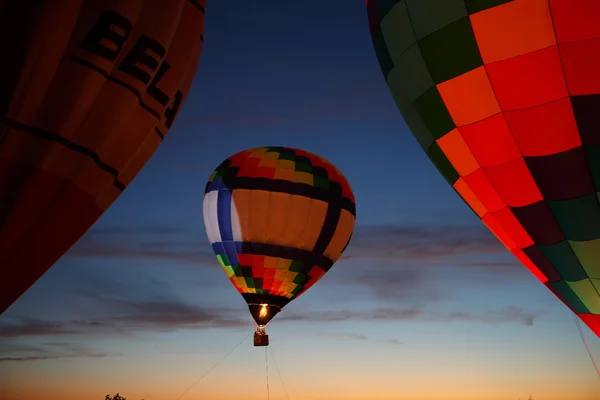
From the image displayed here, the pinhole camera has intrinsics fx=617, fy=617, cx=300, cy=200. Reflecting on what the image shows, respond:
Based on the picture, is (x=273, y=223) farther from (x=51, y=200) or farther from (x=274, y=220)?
(x=51, y=200)

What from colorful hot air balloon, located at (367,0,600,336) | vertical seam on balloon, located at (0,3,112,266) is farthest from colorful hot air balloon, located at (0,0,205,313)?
colorful hot air balloon, located at (367,0,600,336)

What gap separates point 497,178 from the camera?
24.8 ft

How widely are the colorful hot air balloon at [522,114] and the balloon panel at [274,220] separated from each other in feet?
18.9

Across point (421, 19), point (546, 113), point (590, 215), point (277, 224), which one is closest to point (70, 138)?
point (421, 19)

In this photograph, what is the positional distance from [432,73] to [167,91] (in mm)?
3373

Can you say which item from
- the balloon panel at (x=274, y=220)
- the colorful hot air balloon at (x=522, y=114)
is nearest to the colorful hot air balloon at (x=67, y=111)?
the colorful hot air balloon at (x=522, y=114)

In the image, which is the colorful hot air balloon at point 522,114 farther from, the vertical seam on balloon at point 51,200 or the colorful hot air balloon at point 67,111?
the vertical seam on balloon at point 51,200

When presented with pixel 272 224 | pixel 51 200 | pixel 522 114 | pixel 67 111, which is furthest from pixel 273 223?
pixel 67 111

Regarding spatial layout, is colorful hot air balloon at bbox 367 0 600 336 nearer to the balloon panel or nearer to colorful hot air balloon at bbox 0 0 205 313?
colorful hot air balloon at bbox 0 0 205 313

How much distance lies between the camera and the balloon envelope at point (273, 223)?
13.5 meters

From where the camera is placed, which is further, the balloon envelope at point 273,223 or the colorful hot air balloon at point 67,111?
the balloon envelope at point 273,223

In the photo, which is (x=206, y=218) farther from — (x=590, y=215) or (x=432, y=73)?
(x=590, y=215)

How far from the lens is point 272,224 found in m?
13.5

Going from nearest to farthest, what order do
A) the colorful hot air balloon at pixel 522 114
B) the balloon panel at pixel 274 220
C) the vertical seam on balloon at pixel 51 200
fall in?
the vertical seam on balloon at pixel 51 200
the colorful hot air balloon at pixel 522 114
the balloon panel at pixel 274 220
